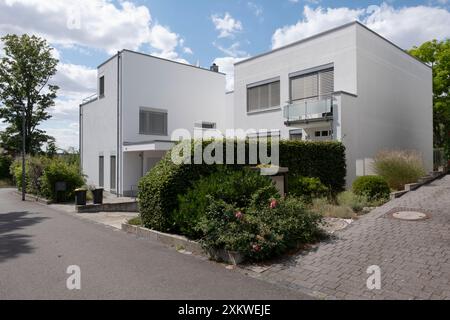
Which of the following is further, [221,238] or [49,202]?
[49,202]

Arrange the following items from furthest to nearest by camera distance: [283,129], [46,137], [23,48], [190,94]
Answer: [46,137] < [23,48] < [190,94] < [283,129]

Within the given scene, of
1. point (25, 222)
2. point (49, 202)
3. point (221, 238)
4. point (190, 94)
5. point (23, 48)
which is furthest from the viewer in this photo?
point (23, 48)

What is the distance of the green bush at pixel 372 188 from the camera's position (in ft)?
36.3

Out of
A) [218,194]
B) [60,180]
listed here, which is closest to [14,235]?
[218,194]

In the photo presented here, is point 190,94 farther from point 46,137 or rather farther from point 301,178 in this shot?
point 46,137

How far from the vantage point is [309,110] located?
15797 mm

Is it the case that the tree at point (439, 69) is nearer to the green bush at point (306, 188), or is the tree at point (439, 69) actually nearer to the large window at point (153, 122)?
the green bush at point (306, 188)

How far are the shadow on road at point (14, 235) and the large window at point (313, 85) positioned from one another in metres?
13.0

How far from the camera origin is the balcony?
48.6ft

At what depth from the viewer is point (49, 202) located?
16297 millimetres

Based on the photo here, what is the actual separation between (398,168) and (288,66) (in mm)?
8174

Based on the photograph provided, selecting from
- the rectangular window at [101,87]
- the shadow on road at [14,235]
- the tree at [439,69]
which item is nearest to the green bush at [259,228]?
the shadow on road at [14,235]

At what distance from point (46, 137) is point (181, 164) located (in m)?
30.7
